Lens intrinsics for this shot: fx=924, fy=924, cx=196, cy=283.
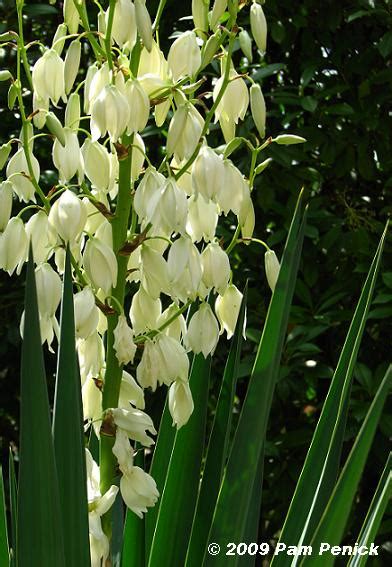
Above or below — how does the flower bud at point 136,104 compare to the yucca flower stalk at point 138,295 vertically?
above

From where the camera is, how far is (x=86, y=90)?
1129 mm

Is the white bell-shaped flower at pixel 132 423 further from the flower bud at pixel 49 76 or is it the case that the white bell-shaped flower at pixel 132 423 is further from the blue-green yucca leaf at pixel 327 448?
the flower bud at pixel 49 76

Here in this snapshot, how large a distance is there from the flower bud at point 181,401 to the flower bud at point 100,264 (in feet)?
0.47

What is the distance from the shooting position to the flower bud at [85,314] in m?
0.98

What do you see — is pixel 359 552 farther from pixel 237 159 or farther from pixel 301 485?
pixel 237 159

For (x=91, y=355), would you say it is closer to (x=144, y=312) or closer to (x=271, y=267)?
(x=144, y=312)

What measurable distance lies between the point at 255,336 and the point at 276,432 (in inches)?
15.4

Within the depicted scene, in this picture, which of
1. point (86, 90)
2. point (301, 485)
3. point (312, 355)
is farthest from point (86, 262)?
point (312, 355)

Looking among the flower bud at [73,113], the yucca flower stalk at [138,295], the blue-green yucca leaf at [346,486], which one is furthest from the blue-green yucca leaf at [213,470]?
the flower bud at [73,113]

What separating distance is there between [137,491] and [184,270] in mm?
249

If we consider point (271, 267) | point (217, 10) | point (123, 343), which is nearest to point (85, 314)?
point (123, 343)

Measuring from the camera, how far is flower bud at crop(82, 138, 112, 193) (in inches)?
41.4

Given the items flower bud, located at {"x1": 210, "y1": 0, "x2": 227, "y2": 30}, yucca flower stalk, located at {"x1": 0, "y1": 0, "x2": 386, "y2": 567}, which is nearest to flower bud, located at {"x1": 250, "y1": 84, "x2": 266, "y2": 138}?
yucca flower stalk, located at {"x1": 0, "y1": 0, "x2": 386, "y2": 567}

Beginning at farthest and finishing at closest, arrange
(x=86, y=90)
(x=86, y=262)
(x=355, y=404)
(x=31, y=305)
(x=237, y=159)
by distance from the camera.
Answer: (x=237, y=159) → (x=355, y=404) → (x=86, y=90) → (x=86, y=262) → (x=31, y=305)
